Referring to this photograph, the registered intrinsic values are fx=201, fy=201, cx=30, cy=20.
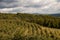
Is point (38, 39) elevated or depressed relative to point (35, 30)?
elevated

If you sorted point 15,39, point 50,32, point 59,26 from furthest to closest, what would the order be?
point 59,26 < point 50,32 < point 15,39

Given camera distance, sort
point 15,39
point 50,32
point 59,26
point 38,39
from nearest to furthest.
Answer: point 38,39, point 15,39, point 50,32, point 59,26

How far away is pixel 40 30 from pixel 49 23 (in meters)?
36.6

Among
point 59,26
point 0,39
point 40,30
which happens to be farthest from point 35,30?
point 0,39

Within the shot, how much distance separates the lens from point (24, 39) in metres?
37.8

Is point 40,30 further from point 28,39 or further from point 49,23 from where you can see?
point 28,39

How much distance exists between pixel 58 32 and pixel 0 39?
2035 inches

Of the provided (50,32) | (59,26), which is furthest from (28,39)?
(59,26)

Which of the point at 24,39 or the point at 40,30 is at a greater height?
the point at 24,39

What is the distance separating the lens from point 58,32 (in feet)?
294

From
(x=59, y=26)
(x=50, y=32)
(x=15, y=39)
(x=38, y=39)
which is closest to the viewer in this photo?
(x=38, y=39)

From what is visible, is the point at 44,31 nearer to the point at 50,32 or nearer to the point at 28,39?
the point at 50,32

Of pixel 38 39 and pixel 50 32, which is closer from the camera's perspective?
pixel 38 39

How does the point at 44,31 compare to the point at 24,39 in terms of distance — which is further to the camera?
the point at 44,31
